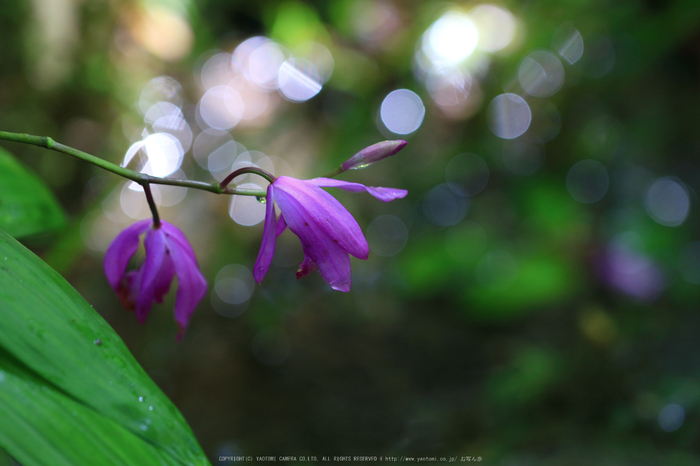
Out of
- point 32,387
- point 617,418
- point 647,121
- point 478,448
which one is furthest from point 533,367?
point 647,121

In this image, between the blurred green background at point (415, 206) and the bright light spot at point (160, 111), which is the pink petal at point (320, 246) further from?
the bright light spot at point (160, 111)

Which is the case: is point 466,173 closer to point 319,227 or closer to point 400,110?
point 400,110

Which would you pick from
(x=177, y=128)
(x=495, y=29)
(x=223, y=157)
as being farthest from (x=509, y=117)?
(x=177, y=128)

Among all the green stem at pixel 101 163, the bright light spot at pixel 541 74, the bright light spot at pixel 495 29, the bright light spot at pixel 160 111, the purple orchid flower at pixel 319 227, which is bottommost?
the bright light spot at pixel 160 111

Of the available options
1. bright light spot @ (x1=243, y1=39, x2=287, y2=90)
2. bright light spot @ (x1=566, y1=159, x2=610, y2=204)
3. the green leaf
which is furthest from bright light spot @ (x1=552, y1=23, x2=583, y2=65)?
the green leaf

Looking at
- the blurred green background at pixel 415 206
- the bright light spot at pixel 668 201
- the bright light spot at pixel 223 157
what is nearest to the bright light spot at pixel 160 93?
the blurred green background at pixel 415 206
